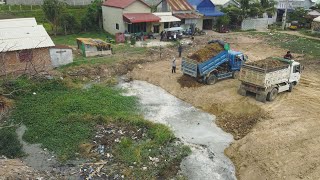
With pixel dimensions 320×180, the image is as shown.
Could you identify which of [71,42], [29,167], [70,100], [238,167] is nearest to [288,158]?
[238,167]

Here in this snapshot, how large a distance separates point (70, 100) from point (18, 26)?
12.9 metres

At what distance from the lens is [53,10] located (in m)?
36.2

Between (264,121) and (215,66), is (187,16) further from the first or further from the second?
(264,121)

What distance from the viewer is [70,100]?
19484 millimetres

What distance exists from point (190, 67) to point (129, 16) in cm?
1683

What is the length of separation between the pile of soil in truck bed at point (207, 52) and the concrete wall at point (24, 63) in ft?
38.1

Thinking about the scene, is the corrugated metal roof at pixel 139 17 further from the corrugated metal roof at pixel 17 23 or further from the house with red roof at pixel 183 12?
the corrugated metal roof at pixel 17 23

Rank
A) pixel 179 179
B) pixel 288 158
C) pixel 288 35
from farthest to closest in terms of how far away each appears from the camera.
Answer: pixel 288 35, pixel 288 158, pixel 179 179

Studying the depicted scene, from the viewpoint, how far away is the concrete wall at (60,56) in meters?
25.8

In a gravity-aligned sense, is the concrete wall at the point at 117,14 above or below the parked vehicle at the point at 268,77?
above

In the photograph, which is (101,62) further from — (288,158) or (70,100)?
(288,158)

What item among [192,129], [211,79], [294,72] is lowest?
[192,129]

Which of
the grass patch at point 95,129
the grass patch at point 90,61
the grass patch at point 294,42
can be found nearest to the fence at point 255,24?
the grass patch at point 294,42

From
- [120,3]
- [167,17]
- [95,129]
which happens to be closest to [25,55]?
[95,129]
